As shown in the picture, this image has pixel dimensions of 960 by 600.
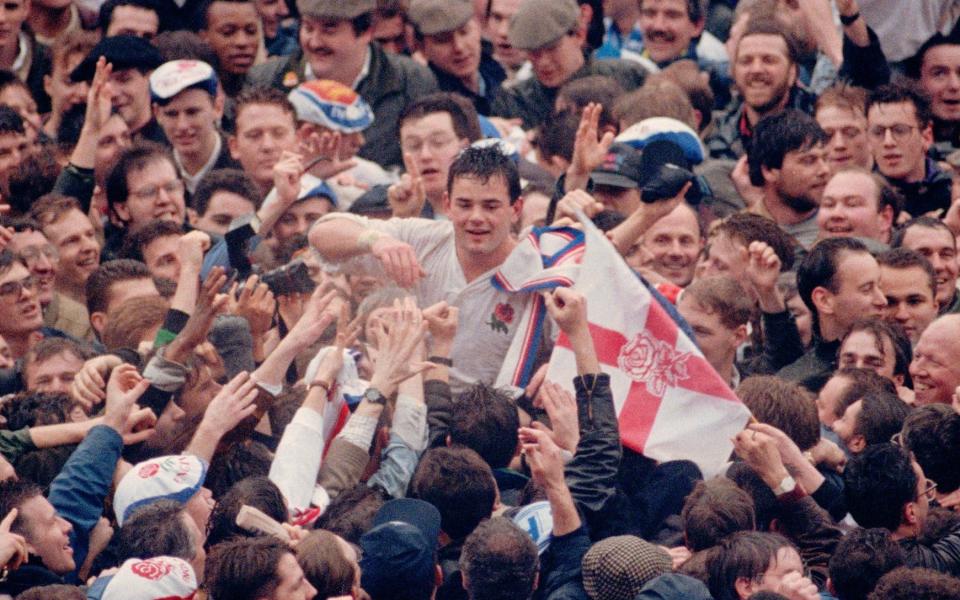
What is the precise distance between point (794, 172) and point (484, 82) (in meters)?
3.36

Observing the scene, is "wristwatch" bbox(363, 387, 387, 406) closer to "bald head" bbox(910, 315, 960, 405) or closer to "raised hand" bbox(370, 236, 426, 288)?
"raised hand" bbox(370, 236, 426, 288)

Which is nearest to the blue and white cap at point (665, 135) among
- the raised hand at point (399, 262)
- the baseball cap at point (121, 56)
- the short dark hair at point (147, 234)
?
the raised hand at point (399, 262)

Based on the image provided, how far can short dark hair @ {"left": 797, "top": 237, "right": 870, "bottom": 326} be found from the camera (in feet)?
35.0

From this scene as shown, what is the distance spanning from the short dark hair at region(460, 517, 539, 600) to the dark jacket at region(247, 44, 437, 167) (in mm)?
5596

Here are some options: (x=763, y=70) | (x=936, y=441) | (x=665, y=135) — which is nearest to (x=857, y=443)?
(x=936, y=441)

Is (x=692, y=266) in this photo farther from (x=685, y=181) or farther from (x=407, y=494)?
(x=407, y=494)

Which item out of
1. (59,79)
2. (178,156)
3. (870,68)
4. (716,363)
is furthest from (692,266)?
(59,79)

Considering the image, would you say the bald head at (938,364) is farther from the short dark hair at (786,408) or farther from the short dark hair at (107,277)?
→ the short dark hair at (107,277)

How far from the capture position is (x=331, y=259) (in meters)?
10.3

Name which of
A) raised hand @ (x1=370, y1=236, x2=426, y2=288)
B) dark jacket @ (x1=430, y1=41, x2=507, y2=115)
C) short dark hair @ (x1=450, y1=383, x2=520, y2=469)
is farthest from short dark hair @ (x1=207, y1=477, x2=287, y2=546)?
dark jacket @ (x1=430, y1=41, x2=507, y2=115)

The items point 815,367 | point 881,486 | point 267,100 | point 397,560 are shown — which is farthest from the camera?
point 267,100

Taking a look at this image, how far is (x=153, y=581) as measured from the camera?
7.72 meters

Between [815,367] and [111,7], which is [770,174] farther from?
[111,7]

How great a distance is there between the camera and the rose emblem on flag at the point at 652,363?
9.72 meters
